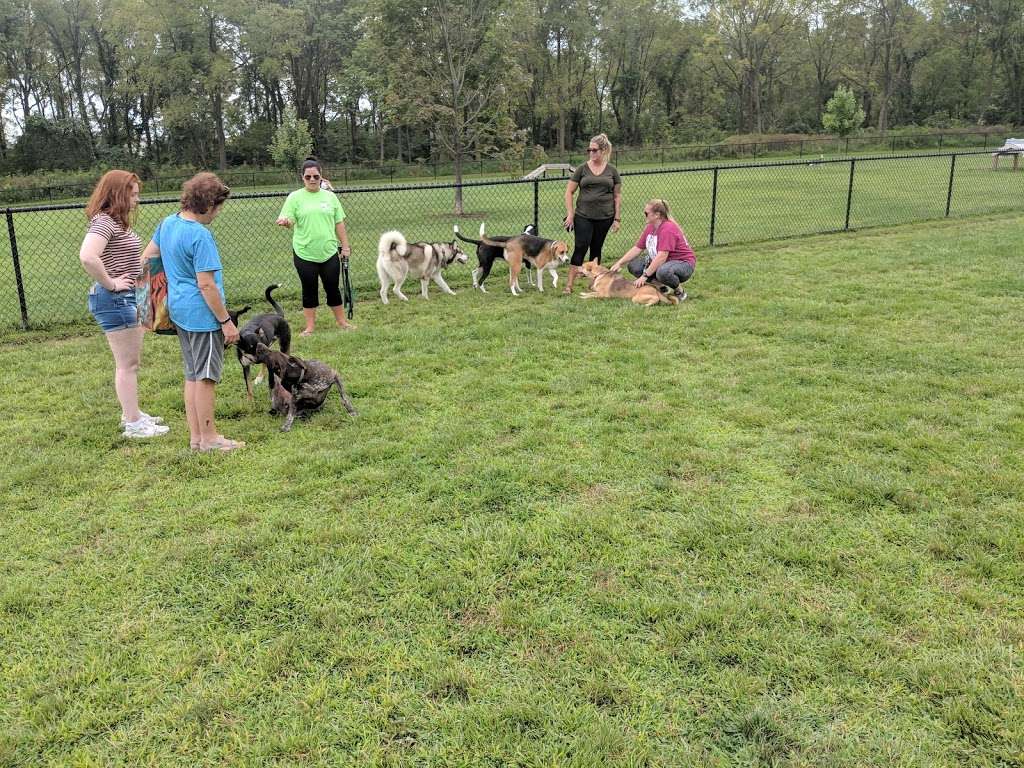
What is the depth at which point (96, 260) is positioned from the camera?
4.06 m

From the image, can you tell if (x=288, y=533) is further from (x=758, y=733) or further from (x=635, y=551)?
(x=758, y=733)

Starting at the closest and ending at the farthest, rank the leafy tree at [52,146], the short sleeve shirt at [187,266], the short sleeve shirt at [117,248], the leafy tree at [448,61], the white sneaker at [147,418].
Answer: the short sleeve shirt at [187,266] → the short sleeve shirt at [117,248] → the white sneaker at [147,418] → the leafy tree at [448,61] → the leafy tree at [52,146]

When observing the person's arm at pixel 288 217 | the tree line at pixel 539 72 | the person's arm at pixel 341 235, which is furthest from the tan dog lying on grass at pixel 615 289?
the tree line at pixel 539 72

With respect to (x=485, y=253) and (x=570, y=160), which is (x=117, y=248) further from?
(x=570, y=160)

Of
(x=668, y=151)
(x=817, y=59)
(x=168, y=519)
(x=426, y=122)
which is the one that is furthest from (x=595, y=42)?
(x=168, y=519)

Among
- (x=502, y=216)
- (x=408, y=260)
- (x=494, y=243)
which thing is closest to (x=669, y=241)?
(x=494, y=243)

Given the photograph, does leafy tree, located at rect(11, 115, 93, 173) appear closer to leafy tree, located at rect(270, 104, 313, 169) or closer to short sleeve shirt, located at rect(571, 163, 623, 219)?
leafy tree, located at rect(270, 104, 313, 169)

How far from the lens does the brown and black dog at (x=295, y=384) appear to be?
4.58 metres

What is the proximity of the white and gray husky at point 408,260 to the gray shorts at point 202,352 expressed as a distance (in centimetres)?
422

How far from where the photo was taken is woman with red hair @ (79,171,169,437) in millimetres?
4129

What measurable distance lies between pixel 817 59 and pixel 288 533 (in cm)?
6748

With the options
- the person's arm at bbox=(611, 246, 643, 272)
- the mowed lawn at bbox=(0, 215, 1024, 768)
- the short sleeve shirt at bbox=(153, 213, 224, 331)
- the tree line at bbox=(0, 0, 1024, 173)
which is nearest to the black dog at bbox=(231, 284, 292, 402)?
the mowed lawn at bbox=(0, 215, 1024, 768)

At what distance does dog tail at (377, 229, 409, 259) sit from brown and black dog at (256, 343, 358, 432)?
346 cm

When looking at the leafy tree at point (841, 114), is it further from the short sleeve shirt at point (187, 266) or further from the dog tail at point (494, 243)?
the short sleeve shirt at point (187, 266)
